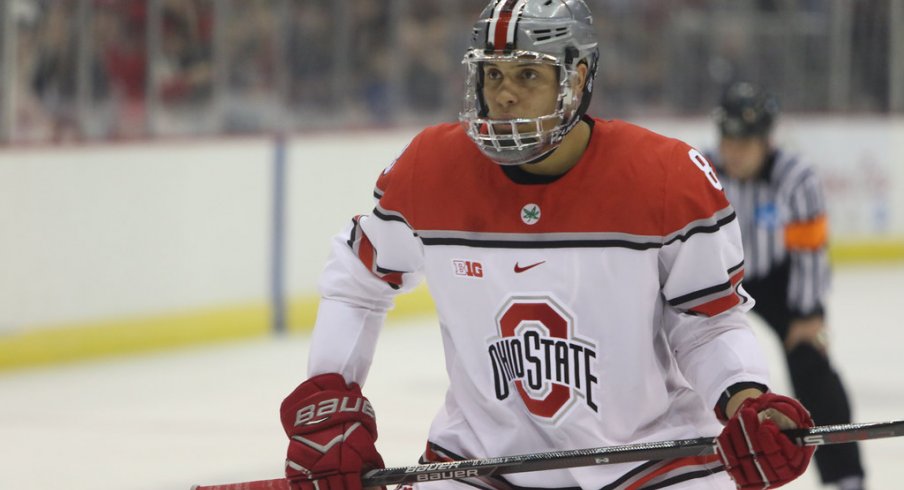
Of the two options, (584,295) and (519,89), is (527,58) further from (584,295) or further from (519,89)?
(584,295)

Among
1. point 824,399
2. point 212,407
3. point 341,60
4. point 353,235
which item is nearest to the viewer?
point 353,235

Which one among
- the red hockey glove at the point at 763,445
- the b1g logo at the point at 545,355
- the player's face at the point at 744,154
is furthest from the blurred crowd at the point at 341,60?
the red hockey glove at the point at 763,445

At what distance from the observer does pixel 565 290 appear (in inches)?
88.0

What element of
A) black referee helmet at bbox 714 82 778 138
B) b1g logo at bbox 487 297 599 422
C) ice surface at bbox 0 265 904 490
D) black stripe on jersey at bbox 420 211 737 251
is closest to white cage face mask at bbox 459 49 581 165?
black stripe on jersey at bbox 420 211 737 251

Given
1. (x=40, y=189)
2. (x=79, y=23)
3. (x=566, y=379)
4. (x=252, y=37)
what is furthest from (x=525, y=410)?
(x=252, y=37)

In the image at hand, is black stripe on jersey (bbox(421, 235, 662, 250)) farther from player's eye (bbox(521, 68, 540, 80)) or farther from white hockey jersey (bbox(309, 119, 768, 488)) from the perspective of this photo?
player's eye (bbox(521, 68, 540, 80))

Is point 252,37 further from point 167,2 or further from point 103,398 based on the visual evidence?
point 103,398

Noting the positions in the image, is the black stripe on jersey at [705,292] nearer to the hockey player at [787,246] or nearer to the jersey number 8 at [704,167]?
the jersey number 8 at [704,167]

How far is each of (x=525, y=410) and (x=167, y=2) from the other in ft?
18.3

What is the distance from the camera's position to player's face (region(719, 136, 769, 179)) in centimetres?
451

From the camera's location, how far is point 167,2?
7.52 m

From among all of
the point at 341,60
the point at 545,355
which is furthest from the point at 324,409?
Result: the point at 341,60

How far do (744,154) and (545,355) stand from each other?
2396 millimetres

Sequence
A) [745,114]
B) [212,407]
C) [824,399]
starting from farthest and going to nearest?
[212,407] → [745,114] → [824,399]
